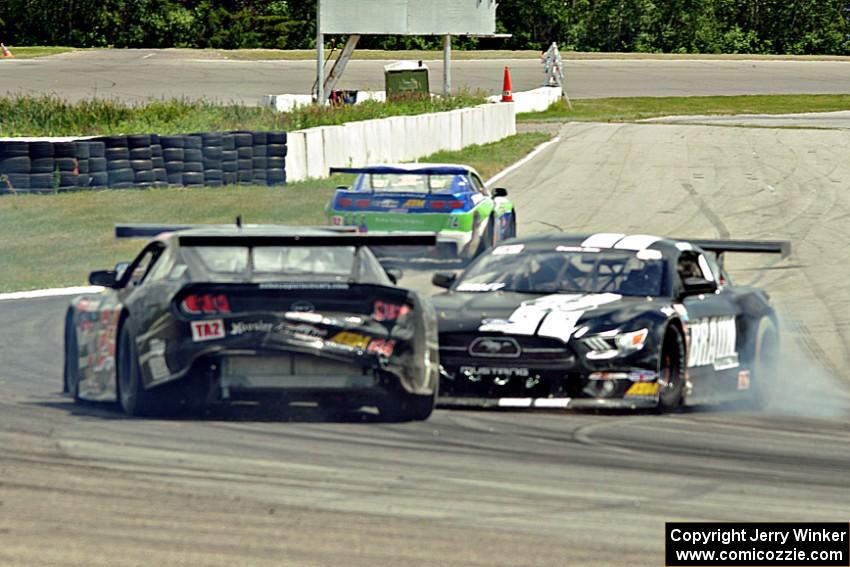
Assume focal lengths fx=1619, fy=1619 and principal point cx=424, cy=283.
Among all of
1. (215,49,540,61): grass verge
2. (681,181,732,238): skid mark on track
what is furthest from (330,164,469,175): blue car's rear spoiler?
(215,49,540,61): grass verge

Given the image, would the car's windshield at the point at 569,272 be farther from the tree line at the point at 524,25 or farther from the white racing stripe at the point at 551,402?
the tree line at the point at 524,25

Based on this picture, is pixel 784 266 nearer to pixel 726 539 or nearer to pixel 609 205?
pixel 609 205

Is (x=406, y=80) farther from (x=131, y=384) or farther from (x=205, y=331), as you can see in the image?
(x=205, y=331)

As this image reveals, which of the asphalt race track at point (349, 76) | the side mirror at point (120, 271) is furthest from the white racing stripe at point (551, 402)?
the asphalt race track at point (349, 76)

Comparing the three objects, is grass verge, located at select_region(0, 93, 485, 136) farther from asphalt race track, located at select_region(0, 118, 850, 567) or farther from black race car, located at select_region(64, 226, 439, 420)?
black race car, located at select_region(64, 226, 439, 420)

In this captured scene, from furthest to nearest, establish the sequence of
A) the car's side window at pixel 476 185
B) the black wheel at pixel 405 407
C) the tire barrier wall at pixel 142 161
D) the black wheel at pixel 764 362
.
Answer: the tire barrier wall at pixel 142 161
the car's side window at pixel 476 185
the black wheel at pixel 764 362
the black wheel at pixel 405 407

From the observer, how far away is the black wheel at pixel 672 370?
32.9 ft

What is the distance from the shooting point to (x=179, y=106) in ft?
104

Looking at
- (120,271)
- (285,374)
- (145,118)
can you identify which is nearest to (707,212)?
(145,118)

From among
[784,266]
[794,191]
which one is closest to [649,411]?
[784,266]

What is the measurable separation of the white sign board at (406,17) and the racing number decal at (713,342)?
→ 2972 cm

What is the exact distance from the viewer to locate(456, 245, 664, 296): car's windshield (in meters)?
10.8

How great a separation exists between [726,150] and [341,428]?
26.1m

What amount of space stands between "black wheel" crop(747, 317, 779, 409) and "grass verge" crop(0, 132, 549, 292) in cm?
823
